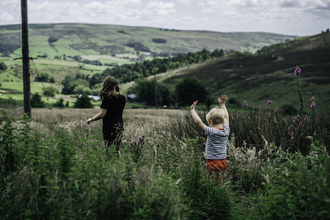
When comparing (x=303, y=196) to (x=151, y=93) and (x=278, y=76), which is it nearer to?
(x=151, y=93)

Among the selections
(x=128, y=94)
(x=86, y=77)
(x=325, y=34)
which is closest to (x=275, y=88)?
(x=128, y=94)

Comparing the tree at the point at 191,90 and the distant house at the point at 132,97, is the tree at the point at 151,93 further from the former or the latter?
the tree at the point at 191,90

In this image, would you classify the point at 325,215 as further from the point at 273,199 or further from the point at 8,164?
the point at 8,164

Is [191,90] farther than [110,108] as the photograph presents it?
Yes

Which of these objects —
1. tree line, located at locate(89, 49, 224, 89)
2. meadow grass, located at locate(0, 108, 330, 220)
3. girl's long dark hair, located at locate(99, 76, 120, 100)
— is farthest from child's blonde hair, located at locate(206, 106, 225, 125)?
tree line, located at locate(89, 49, 224, 89)

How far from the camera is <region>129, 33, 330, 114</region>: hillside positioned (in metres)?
53.1

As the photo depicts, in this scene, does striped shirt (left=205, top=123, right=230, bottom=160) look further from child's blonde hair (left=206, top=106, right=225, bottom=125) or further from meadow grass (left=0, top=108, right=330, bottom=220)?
meadow grass (left=0, top=108, right=330, bottom=220)

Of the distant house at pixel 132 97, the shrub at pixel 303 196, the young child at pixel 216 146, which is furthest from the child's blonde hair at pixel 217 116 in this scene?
the distant house at pixel 132 97

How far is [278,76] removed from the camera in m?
69.9

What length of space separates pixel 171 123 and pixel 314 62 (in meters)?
86.9

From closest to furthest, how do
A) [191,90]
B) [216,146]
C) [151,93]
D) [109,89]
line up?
1. [216,146]
2. [109,89]
3. [191,90]
4. [151,93]

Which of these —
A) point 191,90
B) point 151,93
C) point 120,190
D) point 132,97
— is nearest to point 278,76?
point 191,90

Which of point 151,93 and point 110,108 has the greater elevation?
point 110,108

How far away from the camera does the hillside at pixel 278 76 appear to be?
174 feet
